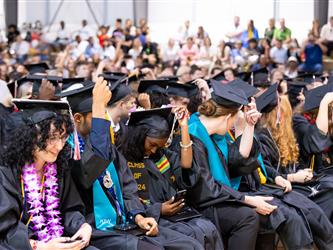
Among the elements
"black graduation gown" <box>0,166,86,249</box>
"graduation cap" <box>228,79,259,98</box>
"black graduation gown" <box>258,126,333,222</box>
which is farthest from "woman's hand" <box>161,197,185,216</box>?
"graduation cap" <box>228,79,259,98</box>

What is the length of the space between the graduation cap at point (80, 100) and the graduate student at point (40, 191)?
1.66 ft

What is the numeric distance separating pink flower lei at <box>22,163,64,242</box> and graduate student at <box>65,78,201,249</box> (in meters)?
0.25

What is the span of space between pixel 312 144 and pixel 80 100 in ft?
8.54

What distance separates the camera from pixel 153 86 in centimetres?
710

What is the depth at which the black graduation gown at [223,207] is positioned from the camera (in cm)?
521

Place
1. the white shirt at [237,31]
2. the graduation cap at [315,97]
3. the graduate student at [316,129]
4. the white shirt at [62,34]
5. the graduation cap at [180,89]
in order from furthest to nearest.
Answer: the white shirt at [62,34] < the white shirt at [237,31] < the graduation cap at [180,89] < the graduation cap at [315,97] < the graduate student at [316,129]

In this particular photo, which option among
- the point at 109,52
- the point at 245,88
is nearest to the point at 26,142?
the point at 245,88

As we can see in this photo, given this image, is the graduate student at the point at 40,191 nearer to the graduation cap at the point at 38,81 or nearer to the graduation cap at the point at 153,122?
the graduation cap at the point at 153,122

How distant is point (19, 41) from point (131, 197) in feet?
55.9

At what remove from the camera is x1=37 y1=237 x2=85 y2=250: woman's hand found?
13.0 ft

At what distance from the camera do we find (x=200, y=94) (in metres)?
7.07

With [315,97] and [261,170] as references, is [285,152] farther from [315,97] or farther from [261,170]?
[315,97]

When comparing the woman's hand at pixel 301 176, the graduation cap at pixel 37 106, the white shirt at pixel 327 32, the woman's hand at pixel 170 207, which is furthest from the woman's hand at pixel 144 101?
the white shirt at pixel 327 32

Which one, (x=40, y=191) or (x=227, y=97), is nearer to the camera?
(x=40, y=191)
